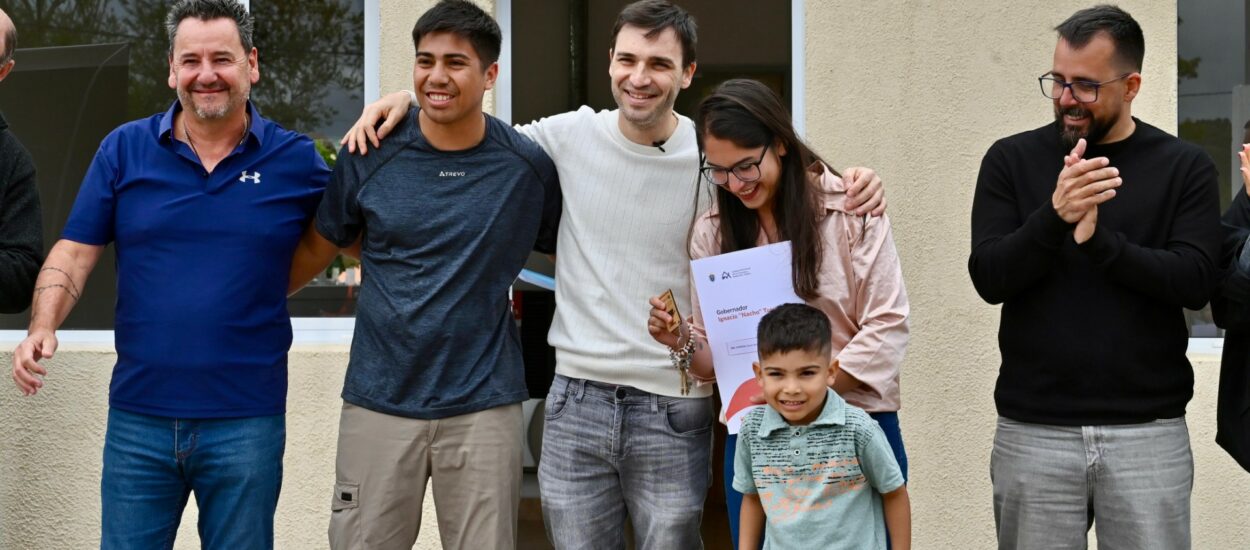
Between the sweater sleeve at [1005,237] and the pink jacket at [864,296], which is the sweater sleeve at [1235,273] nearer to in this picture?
the sweater sleeve at [1005,237]

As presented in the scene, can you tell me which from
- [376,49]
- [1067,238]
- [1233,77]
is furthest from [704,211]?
[1233,77]

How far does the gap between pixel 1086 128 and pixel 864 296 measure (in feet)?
2.36

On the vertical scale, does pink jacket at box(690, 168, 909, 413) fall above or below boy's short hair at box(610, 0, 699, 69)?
below

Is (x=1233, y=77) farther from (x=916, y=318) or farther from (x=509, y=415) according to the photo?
(x=509, y=415)

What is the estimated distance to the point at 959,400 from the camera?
494 cm

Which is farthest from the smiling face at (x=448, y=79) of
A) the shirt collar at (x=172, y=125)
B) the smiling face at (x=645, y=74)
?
the shirt collar at (x=172, y=125)

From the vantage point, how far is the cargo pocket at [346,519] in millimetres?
3404

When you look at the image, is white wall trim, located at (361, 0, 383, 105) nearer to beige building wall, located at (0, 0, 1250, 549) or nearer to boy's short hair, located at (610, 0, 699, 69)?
beige building wall, located at (0, 0, 1250, 549)

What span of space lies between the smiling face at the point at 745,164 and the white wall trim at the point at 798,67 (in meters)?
1.77

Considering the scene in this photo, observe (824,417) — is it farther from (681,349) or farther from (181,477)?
(181,477)

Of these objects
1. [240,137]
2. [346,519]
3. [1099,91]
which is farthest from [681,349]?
[240,137]

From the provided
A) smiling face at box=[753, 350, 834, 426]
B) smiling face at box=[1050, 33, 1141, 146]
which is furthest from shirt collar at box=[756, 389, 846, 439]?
smiling face at box=[1050, 33, 1141, 146]

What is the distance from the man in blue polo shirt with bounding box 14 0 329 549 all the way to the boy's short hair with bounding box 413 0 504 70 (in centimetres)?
54

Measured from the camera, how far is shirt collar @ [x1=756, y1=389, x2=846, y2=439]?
3.09 m
